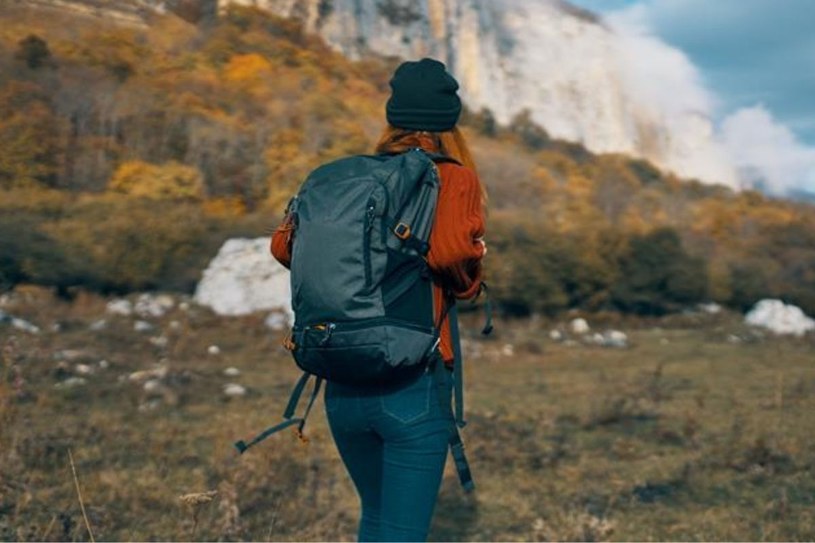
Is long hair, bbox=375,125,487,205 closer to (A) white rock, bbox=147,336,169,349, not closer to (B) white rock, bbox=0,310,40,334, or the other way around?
(A) white rock, bbox=147,336,169,349

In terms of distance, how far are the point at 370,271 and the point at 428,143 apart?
39 cm

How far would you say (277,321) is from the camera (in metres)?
15.9

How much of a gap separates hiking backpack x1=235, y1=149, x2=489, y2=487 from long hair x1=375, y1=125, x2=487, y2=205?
0.41ft

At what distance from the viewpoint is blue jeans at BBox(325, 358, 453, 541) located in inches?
78.1

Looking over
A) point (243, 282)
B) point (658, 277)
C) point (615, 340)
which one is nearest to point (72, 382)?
point (243, 282)

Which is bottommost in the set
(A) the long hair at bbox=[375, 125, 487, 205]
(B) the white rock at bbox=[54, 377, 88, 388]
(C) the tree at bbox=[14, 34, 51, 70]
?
(B) the white rock at bbox=[54, 377, 88, 388]

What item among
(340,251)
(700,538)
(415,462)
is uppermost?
(340,251)

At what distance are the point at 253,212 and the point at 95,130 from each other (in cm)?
387

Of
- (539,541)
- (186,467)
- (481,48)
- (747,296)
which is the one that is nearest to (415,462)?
(539,541)

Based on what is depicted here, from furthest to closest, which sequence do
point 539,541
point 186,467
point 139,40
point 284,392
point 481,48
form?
point 481,48 < point 139,40 < point 284,392 < point 186,467 < point 539,541

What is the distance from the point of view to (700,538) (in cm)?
478

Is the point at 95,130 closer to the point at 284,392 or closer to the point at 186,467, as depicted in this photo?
the point at 284,392

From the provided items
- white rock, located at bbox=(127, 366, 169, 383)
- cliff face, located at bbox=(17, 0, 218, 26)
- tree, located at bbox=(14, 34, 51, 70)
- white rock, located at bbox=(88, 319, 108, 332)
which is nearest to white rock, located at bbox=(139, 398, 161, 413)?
white rock, located at bbox=(127, 366, 169, 383)

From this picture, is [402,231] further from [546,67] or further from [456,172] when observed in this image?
[546,67]
